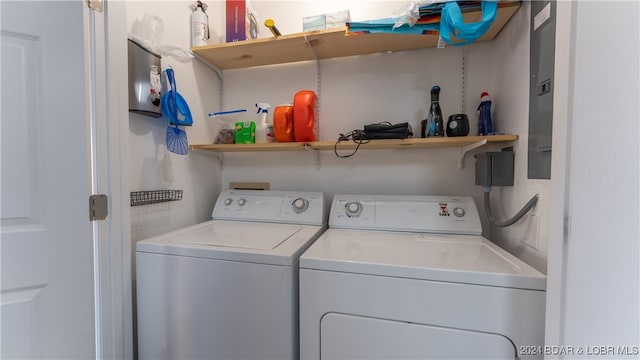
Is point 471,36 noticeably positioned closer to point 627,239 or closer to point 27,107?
point 627,239

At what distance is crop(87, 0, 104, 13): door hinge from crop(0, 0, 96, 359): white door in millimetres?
41

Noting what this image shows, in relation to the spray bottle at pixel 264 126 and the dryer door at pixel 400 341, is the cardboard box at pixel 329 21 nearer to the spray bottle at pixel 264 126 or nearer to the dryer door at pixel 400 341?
the spray bottle at pixel 264 126

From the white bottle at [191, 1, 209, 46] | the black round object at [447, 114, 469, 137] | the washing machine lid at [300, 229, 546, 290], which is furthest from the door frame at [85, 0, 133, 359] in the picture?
the black round object at [447, 114, 469, 137]

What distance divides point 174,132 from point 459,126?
156 centimetres

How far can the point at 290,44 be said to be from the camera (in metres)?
1.47

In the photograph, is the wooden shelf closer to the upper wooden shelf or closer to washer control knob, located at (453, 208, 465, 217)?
washer control knob, located at (453, 208, 465, 217)

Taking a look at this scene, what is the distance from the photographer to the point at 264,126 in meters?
1.66

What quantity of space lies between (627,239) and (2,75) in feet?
5.63

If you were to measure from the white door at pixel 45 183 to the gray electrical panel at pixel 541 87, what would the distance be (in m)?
1.68

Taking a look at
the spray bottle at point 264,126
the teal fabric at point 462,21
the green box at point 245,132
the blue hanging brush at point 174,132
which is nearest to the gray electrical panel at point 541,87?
the teal fabric at point 462,21

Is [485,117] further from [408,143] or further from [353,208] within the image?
[353,208]

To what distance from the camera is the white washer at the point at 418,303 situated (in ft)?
2.44

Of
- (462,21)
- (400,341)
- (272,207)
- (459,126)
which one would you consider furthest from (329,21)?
(400,341)

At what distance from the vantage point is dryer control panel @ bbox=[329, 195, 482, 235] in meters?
1.31
